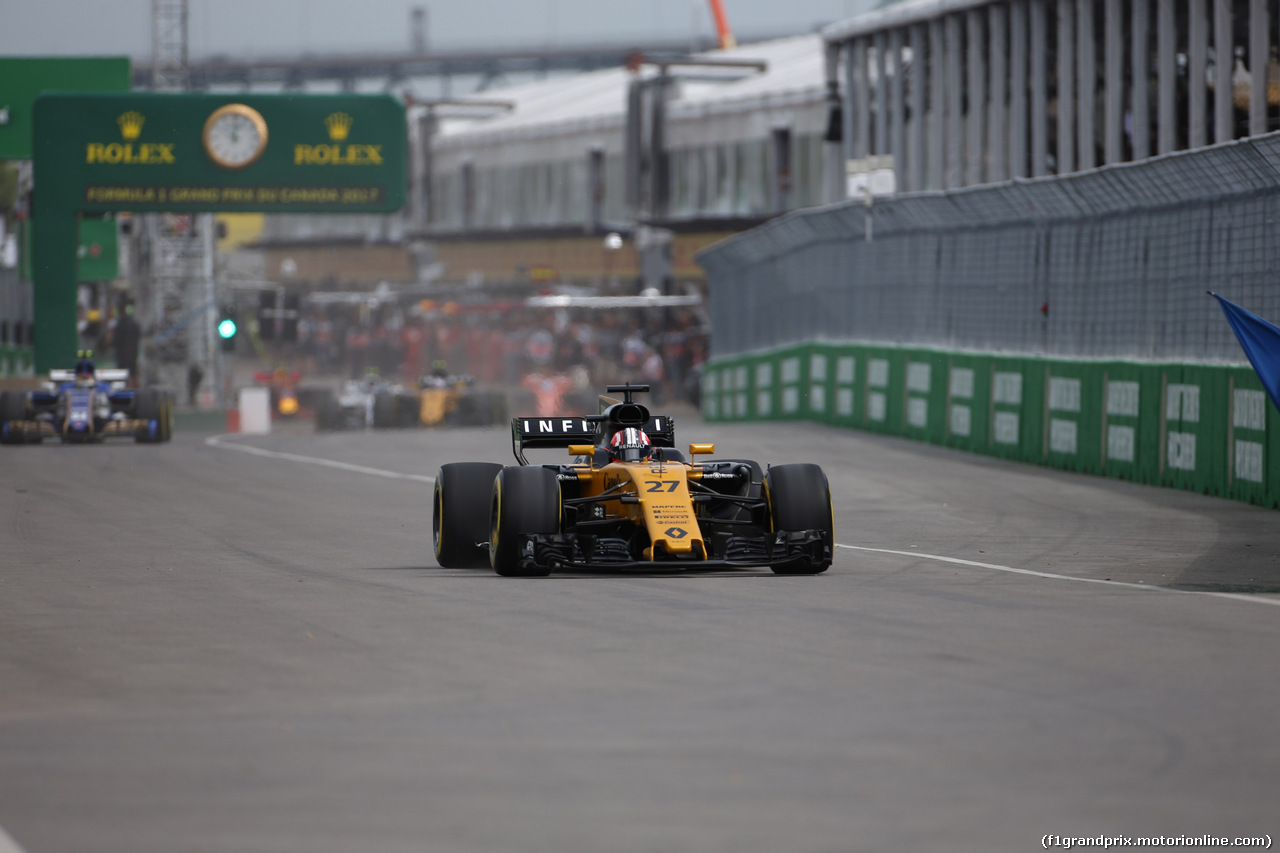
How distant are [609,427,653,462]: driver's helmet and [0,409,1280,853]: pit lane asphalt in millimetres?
802

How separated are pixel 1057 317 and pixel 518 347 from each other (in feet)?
111

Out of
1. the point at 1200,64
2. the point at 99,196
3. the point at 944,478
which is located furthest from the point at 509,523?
the point at 99,196

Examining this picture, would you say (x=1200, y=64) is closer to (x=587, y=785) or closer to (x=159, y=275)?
(x=159, y=275)

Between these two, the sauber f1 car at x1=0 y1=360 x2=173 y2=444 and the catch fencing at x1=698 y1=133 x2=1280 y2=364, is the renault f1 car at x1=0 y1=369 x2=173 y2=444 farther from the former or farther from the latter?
the catch fencing at x1=698 y1=133 x2=1280 y2=364

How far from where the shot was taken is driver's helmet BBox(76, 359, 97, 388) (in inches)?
1166

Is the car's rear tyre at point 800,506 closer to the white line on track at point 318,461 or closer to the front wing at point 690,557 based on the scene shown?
the front wing at point 690,557

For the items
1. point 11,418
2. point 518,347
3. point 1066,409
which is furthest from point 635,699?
point 518,347

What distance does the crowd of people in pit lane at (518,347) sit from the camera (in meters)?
46.7

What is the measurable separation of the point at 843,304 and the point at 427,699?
2265 centimetres

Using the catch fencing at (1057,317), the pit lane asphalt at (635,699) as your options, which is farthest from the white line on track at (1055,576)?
the catch fencing at (1057,317)

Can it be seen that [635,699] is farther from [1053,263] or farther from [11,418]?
[11,418]

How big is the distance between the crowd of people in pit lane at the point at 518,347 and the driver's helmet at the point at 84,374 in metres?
8.84

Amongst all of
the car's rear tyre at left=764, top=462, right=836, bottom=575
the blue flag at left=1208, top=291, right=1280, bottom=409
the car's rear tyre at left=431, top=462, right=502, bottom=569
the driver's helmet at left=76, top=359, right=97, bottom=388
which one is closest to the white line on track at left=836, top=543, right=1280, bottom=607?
the car's rear tyre at left=764, top=462, right=836, bottom=575

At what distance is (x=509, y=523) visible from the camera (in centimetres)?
1156
